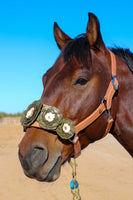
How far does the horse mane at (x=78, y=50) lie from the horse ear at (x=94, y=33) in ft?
0.26

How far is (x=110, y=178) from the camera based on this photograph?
25.4 feet

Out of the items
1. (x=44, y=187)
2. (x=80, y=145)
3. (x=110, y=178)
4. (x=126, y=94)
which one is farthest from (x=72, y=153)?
(x=110, y=178)

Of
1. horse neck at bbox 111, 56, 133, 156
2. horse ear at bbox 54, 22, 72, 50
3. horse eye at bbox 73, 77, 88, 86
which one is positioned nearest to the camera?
horse eye at bbox 73, 77, 88, 86

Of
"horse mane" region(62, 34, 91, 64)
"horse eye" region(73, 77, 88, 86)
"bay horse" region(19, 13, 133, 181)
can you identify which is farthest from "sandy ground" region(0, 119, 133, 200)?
"horse mane" region(62, 34, 91, 64)

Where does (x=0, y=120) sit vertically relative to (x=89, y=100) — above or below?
below

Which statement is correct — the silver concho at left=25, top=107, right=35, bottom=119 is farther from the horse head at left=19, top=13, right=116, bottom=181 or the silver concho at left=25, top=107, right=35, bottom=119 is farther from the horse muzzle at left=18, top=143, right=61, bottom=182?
the horse muzzle at left=18, top=143, right=61, bottom=182

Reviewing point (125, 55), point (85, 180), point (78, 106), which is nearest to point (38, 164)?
point (78, 106)

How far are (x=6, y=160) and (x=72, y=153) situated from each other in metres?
7.91

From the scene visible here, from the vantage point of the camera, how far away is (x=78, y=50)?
2.23m

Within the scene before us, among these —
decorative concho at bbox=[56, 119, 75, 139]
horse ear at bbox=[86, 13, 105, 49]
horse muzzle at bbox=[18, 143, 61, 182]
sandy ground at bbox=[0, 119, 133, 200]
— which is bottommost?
sandy ground at bbox=[0, 119, 133, 200]

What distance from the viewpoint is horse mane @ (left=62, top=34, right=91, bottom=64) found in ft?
7.09

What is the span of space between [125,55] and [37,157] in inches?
67.3

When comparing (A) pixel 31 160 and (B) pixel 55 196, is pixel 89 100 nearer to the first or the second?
(A) pixel 31 160

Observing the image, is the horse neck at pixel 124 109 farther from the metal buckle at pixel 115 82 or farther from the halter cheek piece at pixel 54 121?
the halter cheek piece at pixel 54 121
